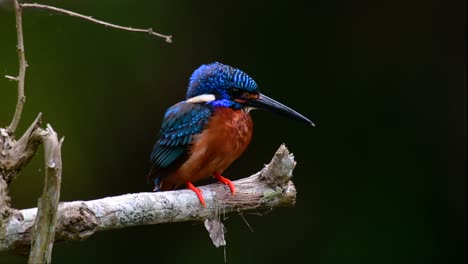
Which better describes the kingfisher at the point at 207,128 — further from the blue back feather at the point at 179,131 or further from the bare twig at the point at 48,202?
the bare twig at the point at 48,202

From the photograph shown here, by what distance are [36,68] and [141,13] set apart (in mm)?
700

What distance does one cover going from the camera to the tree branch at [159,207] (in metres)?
2.47

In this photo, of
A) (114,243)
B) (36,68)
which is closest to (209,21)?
(36,68)

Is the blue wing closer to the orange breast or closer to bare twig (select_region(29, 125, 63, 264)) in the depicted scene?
the orange breast

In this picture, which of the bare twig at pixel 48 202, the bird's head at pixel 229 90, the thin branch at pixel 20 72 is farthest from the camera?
the bird's head at pixel 229 90

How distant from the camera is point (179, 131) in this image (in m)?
3.40

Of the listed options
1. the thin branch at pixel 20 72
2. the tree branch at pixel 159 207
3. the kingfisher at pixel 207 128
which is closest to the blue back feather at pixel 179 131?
the kingfisher at pixel 207 128

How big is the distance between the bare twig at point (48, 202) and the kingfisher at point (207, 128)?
1004 millimetres

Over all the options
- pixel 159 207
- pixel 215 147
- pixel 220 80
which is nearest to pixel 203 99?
pixel 220 80

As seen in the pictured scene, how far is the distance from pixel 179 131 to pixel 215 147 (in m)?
0.17

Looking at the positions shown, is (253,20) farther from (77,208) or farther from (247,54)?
(77,208)

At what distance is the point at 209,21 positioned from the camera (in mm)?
5363

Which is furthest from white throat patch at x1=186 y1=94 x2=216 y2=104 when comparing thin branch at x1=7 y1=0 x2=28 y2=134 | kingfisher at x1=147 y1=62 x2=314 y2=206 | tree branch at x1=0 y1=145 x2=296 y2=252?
thin branch at x1=7 y1=0 x2=28 y2=134

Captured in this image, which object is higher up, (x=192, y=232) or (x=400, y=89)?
(x=400, y=89)
